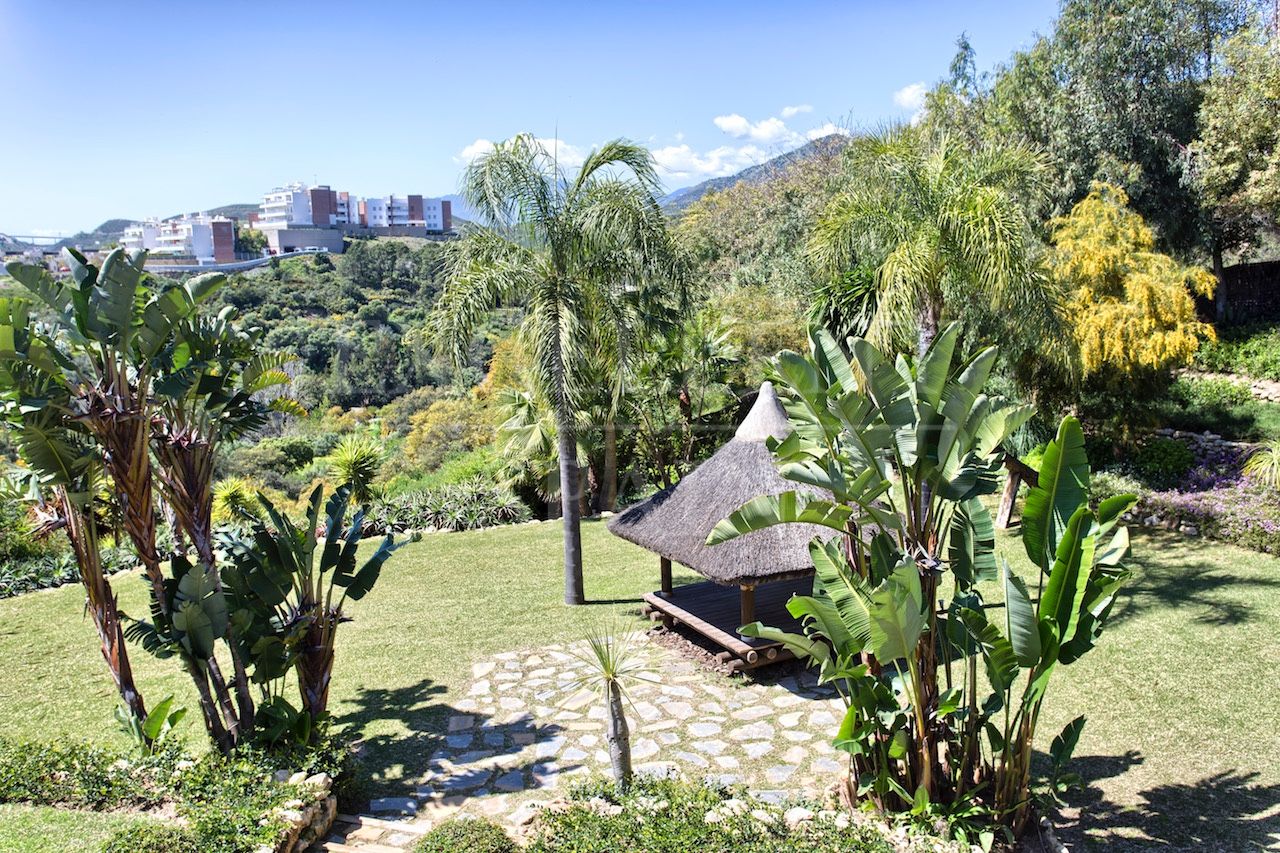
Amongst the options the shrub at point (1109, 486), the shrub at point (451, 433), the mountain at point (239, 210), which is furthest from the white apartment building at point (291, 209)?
the shrub at point (1109, 486)

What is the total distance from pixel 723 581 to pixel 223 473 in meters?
25.5

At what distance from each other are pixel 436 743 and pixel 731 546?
3353mm

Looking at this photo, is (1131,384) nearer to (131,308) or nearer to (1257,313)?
(1257,313)

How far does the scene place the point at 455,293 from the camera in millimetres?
10109

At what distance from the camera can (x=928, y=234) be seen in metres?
9.89

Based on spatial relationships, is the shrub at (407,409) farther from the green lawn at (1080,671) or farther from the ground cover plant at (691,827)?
the ground cover plant at (691,827)

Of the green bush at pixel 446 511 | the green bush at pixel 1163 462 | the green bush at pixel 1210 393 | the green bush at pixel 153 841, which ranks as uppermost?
the green bush at pixel 1210 393

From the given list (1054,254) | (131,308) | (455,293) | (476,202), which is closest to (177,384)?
(131,308)

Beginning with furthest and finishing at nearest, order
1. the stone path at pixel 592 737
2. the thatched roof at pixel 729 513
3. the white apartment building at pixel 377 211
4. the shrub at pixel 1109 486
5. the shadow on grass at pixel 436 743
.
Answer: the white apartment building at pixel 377 211, the shrub at pixel 1109 486, the thatched roof at pixel 729 513, the shadow on grass at pixel 436 743, the stone path at pixel 592 737

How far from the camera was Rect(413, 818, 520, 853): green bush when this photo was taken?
17.0 feet

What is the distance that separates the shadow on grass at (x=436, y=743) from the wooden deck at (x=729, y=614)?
203 cm

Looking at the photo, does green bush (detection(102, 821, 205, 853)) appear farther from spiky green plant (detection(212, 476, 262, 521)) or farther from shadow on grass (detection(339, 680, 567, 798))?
→ spiky green plant (detection(212, 476, 262, 521))

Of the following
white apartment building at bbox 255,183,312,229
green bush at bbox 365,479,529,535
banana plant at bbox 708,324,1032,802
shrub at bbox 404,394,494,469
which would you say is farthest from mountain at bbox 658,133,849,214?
white apartment building at bbox 255,183,312,229

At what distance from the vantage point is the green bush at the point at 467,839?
17.0ft
